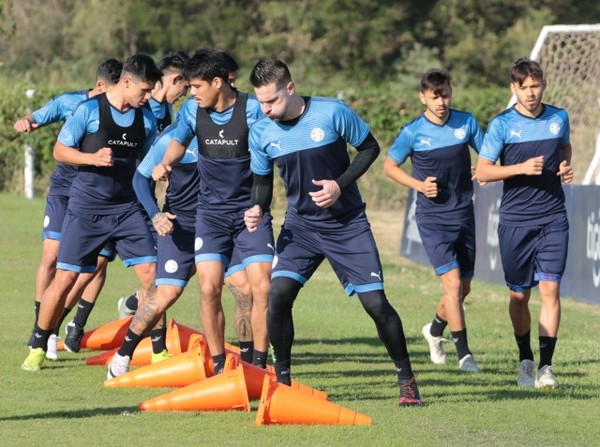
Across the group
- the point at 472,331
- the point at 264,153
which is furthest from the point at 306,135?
the point at 472,331

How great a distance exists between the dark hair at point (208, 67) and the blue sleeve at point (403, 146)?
91.3 inches

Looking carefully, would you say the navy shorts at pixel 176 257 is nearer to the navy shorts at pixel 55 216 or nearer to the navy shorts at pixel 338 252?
the navy shorts at pixel 338 252

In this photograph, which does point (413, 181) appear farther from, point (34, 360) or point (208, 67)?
point (34, 360)

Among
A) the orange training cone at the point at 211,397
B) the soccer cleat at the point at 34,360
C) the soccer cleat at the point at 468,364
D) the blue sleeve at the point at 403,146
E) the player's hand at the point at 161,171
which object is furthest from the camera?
the blue sleeve at the point at 403,146

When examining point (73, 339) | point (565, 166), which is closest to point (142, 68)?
point (73, 339)

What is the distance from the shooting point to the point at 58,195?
1232cm

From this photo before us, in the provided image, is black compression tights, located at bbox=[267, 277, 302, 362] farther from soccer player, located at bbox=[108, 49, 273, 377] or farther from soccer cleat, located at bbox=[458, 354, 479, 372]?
soccer cleat, located at bbox=[458, 354, 479, 372]

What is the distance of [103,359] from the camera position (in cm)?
1133

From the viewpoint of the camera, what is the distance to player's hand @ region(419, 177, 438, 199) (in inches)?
452

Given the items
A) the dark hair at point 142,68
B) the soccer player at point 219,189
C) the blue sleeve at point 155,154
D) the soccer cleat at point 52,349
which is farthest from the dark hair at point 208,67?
the soccer cleat at point 52,349

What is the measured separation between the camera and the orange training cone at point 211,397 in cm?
904

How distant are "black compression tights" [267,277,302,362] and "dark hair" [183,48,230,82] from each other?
4.94 ft

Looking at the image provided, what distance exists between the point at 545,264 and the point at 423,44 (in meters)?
40.9

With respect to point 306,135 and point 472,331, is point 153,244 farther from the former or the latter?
point 472,331
